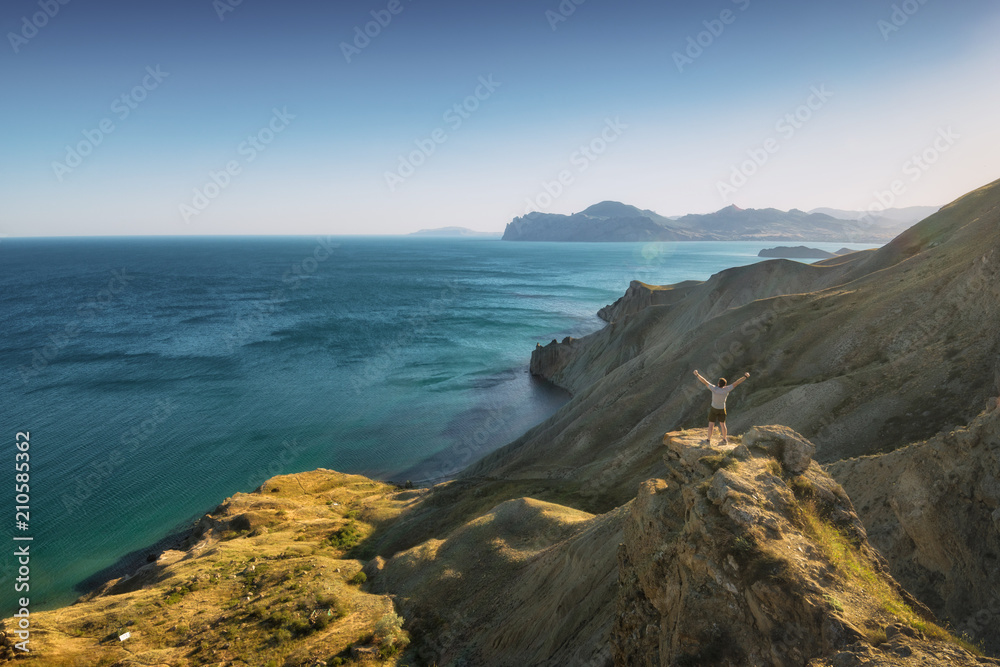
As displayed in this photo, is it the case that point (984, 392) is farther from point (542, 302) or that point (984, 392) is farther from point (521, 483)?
point (542, 302)

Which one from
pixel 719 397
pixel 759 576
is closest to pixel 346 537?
pixel 719 397

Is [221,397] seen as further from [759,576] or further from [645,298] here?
[645,298]

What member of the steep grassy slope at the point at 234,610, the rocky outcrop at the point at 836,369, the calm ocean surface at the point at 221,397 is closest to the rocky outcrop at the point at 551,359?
the calm ocean surface at the point at 221,397

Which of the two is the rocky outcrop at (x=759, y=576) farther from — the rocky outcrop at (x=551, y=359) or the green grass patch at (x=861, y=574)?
the rocky outcrop at (x=551, y=359)

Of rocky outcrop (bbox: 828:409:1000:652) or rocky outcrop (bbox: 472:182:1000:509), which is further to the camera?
rocky outcrop (bbox: 472:182:1000:509)

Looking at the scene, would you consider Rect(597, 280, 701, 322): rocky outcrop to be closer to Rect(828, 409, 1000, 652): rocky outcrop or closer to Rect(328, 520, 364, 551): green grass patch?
Rect(328, 520, 364, 551): green grass patch

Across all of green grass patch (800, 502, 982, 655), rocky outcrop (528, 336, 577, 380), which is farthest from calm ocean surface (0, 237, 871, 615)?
green grass patch (800, 502, 982, 655)

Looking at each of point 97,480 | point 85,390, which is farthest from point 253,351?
point 97,480
